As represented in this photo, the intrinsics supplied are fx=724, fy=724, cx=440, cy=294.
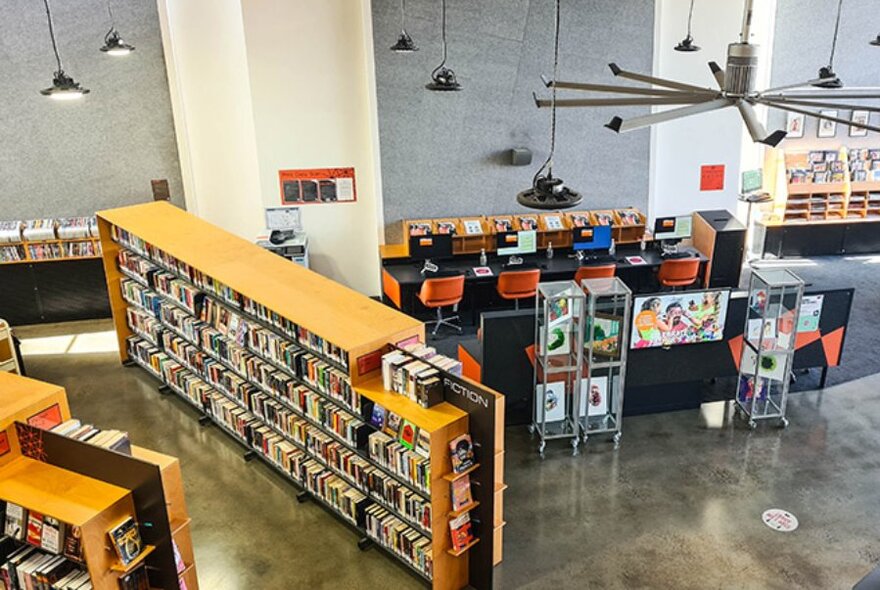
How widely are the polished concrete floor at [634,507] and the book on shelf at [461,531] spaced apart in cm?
50

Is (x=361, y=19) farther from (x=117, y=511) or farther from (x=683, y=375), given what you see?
(x=117, y=511)

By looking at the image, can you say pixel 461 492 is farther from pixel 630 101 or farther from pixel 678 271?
pixel 678 271

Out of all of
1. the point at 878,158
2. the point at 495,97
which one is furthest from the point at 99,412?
the point at 878,158

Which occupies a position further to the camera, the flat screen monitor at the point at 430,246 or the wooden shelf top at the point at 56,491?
the flat screen monitor at the point at 430,246

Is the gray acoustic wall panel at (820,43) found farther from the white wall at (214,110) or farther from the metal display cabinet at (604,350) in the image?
the white wall at (214,110)

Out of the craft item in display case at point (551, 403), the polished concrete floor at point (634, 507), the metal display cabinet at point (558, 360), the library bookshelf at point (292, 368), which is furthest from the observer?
the craft item in display case at point (551, 403)

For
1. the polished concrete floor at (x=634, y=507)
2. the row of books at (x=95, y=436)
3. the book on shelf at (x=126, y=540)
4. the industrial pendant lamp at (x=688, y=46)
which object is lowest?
the polished concrete floor at (x=634, y=507)

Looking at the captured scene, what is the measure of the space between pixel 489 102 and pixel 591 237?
89.7 inches

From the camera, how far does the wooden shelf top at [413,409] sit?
451 cm

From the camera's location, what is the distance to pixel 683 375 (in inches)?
275

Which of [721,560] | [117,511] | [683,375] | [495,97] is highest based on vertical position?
[495,97]

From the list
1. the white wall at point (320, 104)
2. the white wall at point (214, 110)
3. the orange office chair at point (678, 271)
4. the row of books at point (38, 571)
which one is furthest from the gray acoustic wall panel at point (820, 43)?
the row of books at point (38, 571)

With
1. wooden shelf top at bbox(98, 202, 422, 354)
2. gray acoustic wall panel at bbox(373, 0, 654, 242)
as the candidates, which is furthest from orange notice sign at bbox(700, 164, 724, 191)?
wooden shelf top at bbox(98, 202, 422, 354)

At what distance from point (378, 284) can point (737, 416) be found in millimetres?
5069
